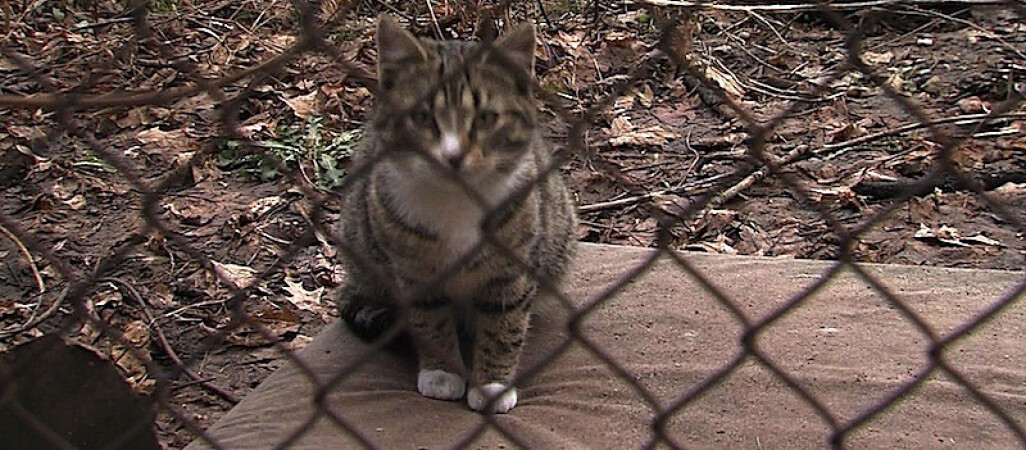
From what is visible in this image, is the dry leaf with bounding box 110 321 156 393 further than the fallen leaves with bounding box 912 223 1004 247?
No

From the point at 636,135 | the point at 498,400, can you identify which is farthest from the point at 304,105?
the point at 498,400

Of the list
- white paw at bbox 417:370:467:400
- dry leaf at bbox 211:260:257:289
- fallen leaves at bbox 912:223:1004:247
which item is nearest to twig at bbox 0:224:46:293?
dry leaf at bbox 211:260:257:289

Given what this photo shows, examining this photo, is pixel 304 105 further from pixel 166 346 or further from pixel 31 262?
pixel 166 346

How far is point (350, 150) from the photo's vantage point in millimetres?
5355

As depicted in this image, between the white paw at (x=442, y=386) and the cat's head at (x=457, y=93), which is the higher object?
the cat's head at (x=457, y=93)

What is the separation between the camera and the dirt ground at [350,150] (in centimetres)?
429

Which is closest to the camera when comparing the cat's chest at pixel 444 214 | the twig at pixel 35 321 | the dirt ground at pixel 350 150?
the cat's chest at pixel 444 214

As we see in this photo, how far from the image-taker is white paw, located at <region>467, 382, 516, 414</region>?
2957mm

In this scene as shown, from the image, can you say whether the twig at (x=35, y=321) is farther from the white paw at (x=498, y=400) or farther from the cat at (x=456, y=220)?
the white paw at (x=498, y=400)

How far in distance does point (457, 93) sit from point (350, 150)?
124 inches

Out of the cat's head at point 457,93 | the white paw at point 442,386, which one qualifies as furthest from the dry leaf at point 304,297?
the cat's head at point 457,93

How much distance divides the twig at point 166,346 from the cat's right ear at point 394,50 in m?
1.58

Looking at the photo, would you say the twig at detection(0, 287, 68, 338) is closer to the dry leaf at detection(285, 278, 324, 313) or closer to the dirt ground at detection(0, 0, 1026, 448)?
the dirt ground at detection(0, 0, 1026, 448)

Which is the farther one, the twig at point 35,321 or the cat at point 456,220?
the twig at point 35,321
